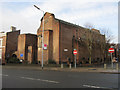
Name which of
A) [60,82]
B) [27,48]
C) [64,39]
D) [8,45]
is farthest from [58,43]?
[60,82]

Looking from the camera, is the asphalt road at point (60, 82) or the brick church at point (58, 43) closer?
the asphalt road at point (60, 82)

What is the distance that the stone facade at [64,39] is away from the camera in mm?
30636

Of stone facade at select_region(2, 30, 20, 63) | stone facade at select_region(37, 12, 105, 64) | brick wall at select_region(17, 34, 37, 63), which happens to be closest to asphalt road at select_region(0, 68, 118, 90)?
stone facade at select_region(37, 12, 105, 64)

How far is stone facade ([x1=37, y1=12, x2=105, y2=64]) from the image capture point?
3064 centimetres

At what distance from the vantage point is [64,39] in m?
31.9

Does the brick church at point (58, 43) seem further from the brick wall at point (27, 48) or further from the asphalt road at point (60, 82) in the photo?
the asphalt road at point (60, 82)

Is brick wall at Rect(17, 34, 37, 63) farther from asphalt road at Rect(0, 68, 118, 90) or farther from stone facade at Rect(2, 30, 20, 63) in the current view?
asphalt road at Rect(0, 68, 118, 90)

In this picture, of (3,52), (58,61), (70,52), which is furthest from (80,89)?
(3,52)

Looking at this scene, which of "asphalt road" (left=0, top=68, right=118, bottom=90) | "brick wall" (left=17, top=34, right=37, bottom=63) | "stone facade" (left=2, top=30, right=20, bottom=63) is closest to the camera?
"asphalt road" (left=0, top=68, right=118, bottom=90)

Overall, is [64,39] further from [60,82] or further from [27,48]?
[60,82]

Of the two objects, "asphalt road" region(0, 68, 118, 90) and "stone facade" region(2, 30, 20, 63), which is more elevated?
"stone facade" region(2, 30, 20, 63)

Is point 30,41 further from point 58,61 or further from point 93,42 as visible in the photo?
point 93,42

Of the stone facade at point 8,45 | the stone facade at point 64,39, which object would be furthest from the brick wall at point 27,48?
the stone facade at point 8,45

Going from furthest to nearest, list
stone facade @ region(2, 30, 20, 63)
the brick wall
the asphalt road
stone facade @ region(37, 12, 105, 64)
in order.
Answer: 1. stone facade @ region(2, 30, 20, 63)
2. the brick wall
3. stone facade @ region(37, 12, 105, 64)
4. the asphalt road
